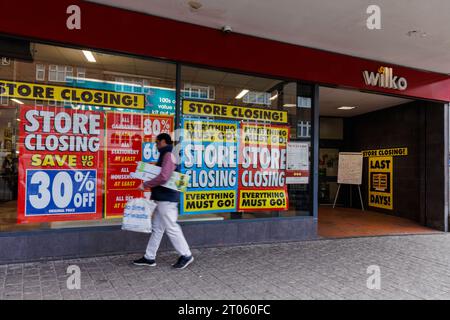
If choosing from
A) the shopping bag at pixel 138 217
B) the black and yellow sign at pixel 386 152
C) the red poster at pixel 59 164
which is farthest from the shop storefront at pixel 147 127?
the black and yellow sign at pixel 386 152

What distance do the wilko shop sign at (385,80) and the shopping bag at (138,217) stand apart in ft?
16.6

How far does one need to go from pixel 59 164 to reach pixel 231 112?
283 centimetres

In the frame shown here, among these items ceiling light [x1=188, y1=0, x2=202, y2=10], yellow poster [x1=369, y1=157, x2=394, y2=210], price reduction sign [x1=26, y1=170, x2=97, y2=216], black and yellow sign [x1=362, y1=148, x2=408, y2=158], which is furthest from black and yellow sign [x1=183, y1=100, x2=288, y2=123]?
yellow poster [x1=369, y1=157, x2=394, y2=210]

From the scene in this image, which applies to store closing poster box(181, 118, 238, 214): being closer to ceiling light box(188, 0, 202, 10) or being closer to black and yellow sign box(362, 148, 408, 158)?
ceiling light box(188, 0, 202, 10)

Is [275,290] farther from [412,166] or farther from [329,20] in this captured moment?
[412,166]

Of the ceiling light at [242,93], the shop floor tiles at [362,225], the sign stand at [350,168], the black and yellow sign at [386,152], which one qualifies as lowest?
the shop floor tiles at [362,225]

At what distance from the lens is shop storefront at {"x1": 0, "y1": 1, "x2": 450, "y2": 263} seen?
4637 mm

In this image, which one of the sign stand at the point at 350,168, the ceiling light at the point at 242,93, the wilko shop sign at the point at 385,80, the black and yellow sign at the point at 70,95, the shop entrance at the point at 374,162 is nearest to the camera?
the black and yellow sign at the point at 70,95

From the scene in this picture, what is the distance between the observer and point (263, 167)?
20.5 ft

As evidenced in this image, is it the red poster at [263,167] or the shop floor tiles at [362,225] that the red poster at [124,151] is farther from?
the shop floor tiles at [362,225]

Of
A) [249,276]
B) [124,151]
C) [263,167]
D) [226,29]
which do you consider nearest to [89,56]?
[124,151]

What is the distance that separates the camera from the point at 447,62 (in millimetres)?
6969

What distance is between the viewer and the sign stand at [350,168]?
10750mm

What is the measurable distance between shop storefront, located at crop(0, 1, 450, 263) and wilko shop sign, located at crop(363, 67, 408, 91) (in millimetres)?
63
